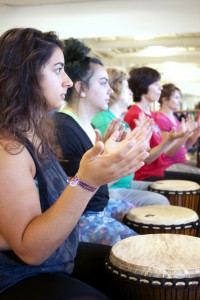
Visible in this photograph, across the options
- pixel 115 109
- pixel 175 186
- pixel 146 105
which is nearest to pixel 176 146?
pixel 146 105

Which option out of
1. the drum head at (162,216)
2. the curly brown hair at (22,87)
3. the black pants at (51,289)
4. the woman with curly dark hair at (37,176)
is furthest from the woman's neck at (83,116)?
the black pants at (51,289)

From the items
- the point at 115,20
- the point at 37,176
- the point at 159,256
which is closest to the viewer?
the point at 37,176

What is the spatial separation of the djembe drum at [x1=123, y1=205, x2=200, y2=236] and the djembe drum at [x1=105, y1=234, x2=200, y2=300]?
0.39 m


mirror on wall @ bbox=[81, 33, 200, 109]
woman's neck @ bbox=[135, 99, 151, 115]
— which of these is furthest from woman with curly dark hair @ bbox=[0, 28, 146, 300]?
mirror on wall @ bbox=[81, 33, 200, 109]

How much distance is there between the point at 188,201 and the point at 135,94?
50.3 inches

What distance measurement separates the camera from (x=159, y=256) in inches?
50.7

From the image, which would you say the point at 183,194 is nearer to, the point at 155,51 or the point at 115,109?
the point at 115,109

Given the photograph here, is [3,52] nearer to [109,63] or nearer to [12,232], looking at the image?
[12,232]

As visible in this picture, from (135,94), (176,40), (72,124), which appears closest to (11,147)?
(72,124)

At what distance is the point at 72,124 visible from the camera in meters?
1.90

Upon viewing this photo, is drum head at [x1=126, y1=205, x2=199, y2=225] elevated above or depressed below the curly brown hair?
below

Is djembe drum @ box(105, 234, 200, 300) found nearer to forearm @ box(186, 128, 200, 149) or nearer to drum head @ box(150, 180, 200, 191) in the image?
drum head @ box(150, 180, 200, 191)

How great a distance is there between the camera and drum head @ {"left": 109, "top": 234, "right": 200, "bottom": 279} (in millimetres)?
1193

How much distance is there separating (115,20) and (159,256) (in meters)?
3.44
